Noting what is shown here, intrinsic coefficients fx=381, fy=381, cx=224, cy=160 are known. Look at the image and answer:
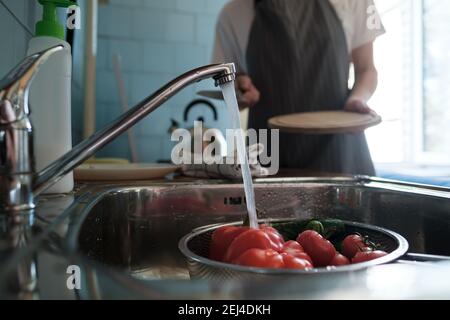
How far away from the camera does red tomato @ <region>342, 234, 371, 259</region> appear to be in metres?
0.43

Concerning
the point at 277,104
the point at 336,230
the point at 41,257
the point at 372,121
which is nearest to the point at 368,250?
the point at 336,230

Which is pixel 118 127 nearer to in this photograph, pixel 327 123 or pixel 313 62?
pixel 327 123

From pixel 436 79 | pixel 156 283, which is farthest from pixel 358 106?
pixel 436 79

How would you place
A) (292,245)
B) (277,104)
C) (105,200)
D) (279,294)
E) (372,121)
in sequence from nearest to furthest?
(279,294) → (292,245) → (105,200) → (372,121) → (277,104)

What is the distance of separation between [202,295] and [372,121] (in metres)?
0.66

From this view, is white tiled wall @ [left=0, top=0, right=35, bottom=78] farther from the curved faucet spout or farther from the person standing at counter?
the person standing at counter

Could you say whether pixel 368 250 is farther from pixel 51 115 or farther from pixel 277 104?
pixel 277 104

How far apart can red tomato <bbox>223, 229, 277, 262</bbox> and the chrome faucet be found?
155 millimetres

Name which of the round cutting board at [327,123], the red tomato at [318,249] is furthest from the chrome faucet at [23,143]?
the round cutting board at [327,123]

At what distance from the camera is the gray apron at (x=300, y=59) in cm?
118

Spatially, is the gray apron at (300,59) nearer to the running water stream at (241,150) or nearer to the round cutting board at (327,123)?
the round cutting board at (327,123)

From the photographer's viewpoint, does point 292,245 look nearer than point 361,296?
No

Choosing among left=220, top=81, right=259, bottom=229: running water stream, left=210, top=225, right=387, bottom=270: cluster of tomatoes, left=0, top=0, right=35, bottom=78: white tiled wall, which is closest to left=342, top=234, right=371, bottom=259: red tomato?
left=210, top=225, right=387, bottom=270: cluster of tomatoes

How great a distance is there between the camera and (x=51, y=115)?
0.44 m
